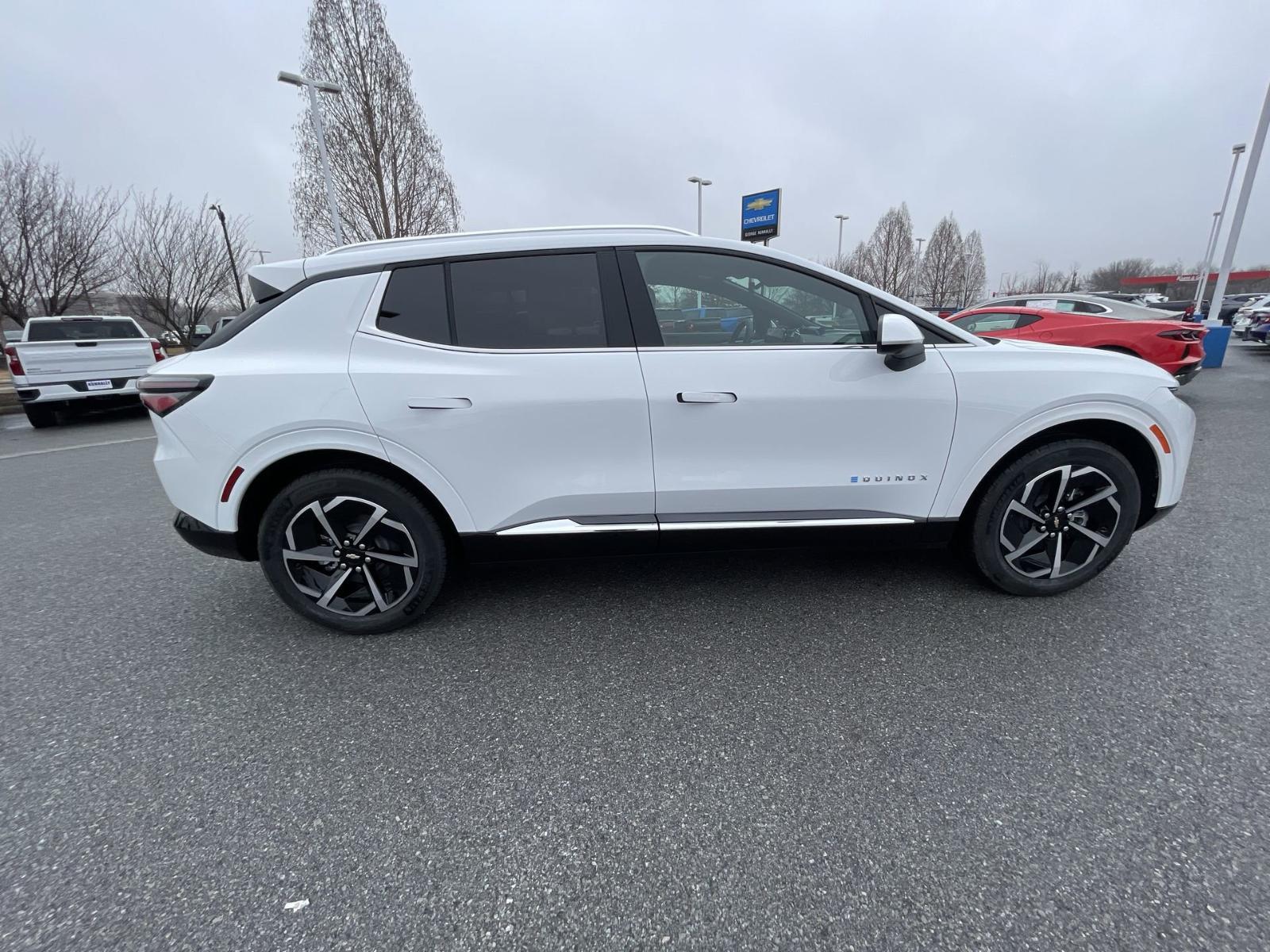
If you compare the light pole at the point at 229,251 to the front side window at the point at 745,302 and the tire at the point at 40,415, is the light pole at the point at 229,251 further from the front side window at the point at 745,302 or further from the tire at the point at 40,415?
the front side window at the point at 745,302

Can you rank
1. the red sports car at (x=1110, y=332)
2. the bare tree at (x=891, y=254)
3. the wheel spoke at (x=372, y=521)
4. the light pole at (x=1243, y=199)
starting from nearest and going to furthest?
the wheel spoke at (x=372, y=521)
the red sports car at (x=1110, y=332)
the light pole at (x=1243, y=199)
the bare tree at (x=891, y=254)

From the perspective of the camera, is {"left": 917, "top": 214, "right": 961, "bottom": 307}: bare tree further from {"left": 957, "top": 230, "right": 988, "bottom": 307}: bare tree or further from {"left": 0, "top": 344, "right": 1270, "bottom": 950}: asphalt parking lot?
{"left": 0, "top": 344, "right": 1270, "bottom": 950}: asphalt parking lot

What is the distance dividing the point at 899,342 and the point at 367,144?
70.4 ft

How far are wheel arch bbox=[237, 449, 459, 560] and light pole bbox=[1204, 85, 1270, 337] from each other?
694 inches

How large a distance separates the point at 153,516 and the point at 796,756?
5.11 metres

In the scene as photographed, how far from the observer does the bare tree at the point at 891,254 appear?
141 feet

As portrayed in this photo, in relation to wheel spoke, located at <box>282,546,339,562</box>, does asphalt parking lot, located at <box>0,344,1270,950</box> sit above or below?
below

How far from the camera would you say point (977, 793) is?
1.82 metres

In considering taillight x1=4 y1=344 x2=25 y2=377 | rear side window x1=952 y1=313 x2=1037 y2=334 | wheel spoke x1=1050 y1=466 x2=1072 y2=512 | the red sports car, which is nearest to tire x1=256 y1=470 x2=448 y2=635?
wheel spoke x1=1050 y1=466 x2=1072 y2=512

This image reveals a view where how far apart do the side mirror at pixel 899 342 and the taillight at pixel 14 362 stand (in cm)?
1157

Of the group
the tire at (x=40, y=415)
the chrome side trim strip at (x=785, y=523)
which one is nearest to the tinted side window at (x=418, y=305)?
the chrome side trim strip at (x=785, y=523)

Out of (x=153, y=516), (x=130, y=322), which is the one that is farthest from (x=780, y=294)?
(x=130, y=322)

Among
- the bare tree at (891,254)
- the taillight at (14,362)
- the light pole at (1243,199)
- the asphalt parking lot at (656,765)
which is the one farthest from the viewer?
the bare tree at (891,254)

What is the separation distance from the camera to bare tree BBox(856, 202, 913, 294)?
43.1 m
